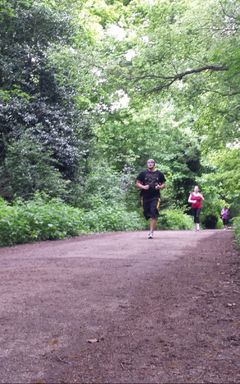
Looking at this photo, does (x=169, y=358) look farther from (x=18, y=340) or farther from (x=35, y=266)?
(x=35, y=266)

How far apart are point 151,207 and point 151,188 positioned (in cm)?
45

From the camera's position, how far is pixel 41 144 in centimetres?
1680

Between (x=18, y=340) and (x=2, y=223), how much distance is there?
23.8ft

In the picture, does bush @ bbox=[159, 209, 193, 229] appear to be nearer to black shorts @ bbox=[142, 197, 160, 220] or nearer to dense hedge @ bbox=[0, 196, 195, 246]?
dense hedge @ bbox=[0, 196, 195, 246]

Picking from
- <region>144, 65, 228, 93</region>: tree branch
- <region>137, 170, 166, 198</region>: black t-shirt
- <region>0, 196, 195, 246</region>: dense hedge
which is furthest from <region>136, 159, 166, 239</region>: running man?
<region>0, 196, 195, 246</region>: dense hedge

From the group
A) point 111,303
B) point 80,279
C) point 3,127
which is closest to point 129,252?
point 80,279

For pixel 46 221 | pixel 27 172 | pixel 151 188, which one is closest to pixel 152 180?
pixel 151 188

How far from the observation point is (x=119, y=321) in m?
4.29

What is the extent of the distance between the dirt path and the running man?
4094 mm

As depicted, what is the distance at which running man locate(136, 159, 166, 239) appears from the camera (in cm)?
1176

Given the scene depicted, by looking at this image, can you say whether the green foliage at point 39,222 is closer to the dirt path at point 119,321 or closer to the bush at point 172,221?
the dirt path at point 119,321

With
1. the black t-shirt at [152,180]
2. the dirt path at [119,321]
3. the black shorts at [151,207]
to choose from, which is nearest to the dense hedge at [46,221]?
the black shorts at [151,207]

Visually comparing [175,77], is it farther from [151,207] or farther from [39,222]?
[39,222]

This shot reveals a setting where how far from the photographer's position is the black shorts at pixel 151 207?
38.8 feet
